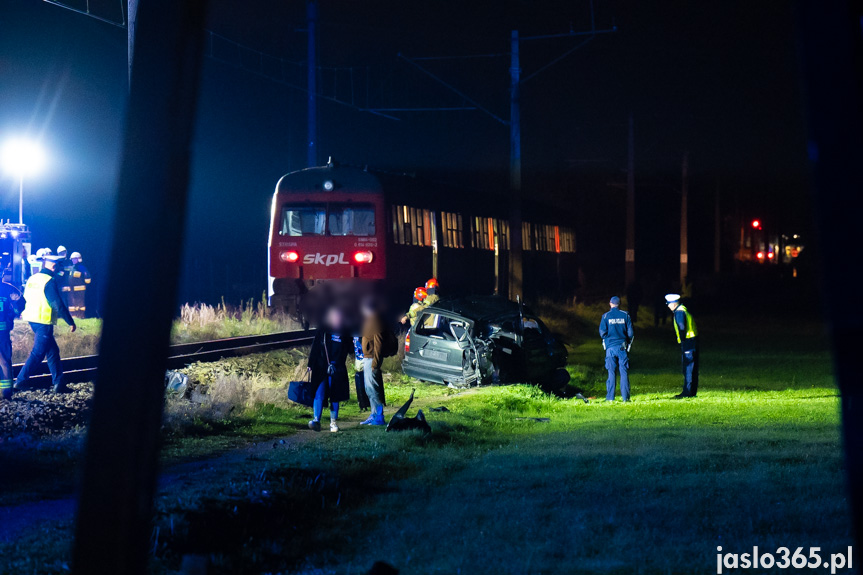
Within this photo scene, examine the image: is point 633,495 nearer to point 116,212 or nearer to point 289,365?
point 116,212

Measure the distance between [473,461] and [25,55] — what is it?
23766 mm

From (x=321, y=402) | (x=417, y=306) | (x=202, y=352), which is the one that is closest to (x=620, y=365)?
(x=417, y=306)

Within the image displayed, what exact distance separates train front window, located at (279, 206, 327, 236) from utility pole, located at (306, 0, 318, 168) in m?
1.90

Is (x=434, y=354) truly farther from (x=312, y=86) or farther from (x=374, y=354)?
(x=312, y=86)

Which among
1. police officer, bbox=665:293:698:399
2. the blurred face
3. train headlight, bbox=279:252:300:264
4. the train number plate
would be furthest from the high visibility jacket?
train headlight, bbox=279:252:300:264

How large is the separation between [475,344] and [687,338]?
3.41m

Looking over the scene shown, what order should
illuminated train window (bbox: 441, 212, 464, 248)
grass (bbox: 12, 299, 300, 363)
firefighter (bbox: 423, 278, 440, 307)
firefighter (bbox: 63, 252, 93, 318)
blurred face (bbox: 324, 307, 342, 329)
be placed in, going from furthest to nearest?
1. illuminated train window (bbox: 441, 212, 464, 248)
2. firefighter (bbox: 63, 252, 93, 318)
3. grass (bbox: 12, 299, 300, 363)
4. firefighter (bbox: 423, 278, 440, 307)
5. blurred face (bbox: 324, 307, 342, 329)

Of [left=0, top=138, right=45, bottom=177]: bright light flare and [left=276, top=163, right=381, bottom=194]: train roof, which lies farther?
[left=0, top=138, right=45, bottom=177]: bright light flare

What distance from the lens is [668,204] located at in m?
75.2

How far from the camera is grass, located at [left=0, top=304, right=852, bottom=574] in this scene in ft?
22.4

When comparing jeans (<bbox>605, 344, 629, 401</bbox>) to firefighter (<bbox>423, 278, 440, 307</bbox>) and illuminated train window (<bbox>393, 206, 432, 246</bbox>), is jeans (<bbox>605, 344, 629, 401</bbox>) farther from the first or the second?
illuminated train window (<bbox>393, 206, 432, 246</bbox>)

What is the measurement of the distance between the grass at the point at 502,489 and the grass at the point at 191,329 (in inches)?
188

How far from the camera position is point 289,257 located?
75.7 feet

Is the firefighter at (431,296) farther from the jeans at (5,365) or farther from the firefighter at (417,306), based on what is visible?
the jeans at (5,365)
